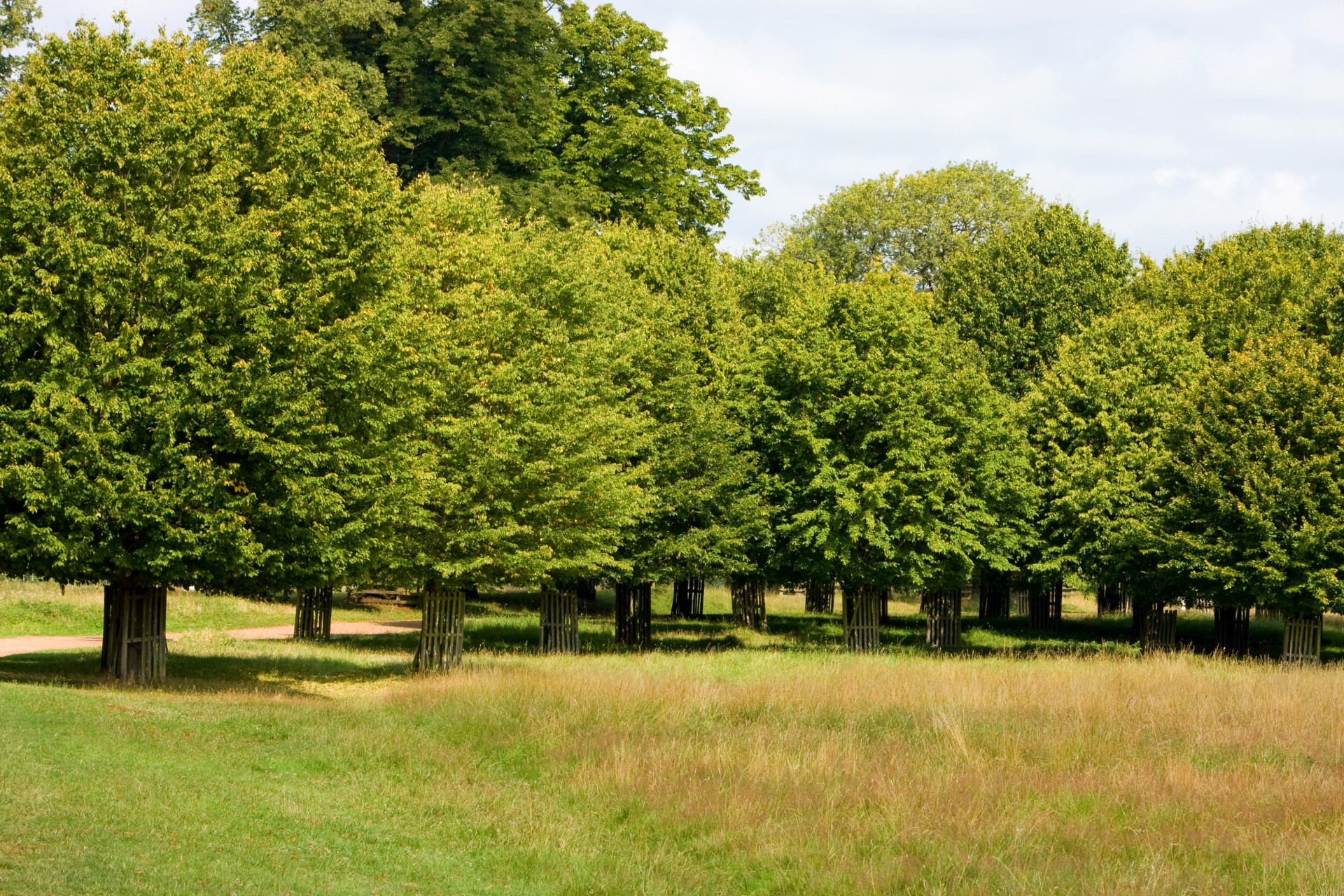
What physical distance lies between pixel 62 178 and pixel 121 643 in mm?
9339

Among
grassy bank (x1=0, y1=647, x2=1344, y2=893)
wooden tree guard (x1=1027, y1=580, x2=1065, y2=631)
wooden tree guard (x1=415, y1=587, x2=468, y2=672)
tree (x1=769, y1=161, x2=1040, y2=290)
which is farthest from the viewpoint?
tree (x1=769, y1=161, x2=1040, y2=290)

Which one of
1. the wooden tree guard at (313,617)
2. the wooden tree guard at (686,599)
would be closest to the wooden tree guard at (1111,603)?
the wooden tree guard at (686,599)

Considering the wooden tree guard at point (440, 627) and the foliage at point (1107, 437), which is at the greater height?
the foliage at point (1107, 437)

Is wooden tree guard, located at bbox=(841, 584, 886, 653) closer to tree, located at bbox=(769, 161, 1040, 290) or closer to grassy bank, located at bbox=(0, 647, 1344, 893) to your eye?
grassy bank, located at bbox=(0, 647, 1344, 893)

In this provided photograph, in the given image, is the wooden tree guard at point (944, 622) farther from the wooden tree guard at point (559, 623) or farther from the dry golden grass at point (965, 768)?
the dry golden grass at point (965, 768)

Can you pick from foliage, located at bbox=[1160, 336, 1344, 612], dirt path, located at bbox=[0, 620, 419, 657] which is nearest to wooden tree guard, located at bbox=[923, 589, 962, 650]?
foliage, located at bbox=[1160, 336, 1344, 612]

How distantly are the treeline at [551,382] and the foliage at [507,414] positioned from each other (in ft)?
0.43

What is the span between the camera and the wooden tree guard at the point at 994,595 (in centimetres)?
5438

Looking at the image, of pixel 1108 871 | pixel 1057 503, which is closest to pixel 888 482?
pixel 1057 503

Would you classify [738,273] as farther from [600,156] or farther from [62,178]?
[62,178]

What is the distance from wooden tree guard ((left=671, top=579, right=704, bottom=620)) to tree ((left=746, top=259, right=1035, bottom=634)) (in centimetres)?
1359

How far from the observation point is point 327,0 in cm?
5412

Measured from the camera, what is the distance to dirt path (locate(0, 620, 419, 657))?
33.9m

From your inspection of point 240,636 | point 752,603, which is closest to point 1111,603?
point 752,603
